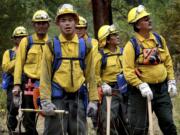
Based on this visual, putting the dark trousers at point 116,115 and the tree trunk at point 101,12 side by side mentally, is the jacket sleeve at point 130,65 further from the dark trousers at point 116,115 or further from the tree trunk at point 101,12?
the tree trunk at point 101,12

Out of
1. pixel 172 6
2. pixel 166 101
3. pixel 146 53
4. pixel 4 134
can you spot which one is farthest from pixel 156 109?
pixel 172 6

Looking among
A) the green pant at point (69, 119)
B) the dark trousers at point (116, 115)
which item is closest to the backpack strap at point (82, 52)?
the green pant at point (69, 119)

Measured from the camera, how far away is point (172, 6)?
19.3 metres

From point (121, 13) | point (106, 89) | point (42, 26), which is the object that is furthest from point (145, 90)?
point (121, 13)

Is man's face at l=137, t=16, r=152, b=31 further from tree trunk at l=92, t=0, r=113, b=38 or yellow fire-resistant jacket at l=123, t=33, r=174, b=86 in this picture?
tree trunk at l=92, t=0, r=113, b=38

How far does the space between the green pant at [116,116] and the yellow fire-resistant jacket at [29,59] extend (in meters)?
1.23

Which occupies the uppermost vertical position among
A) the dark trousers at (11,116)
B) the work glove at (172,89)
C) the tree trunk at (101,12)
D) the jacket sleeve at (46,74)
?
the tree trunk at (101,12)

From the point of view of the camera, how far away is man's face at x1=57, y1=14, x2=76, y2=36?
6.62 meters

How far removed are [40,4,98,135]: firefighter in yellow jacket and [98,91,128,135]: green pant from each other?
8.02ft

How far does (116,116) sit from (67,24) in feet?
9.70

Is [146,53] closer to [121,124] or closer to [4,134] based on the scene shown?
[121,124]

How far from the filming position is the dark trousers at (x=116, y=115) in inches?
361

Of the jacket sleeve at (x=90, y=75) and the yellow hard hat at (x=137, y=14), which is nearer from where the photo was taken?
the jacket sleeve at (x=90, y=75)

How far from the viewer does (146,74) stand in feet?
24.6
